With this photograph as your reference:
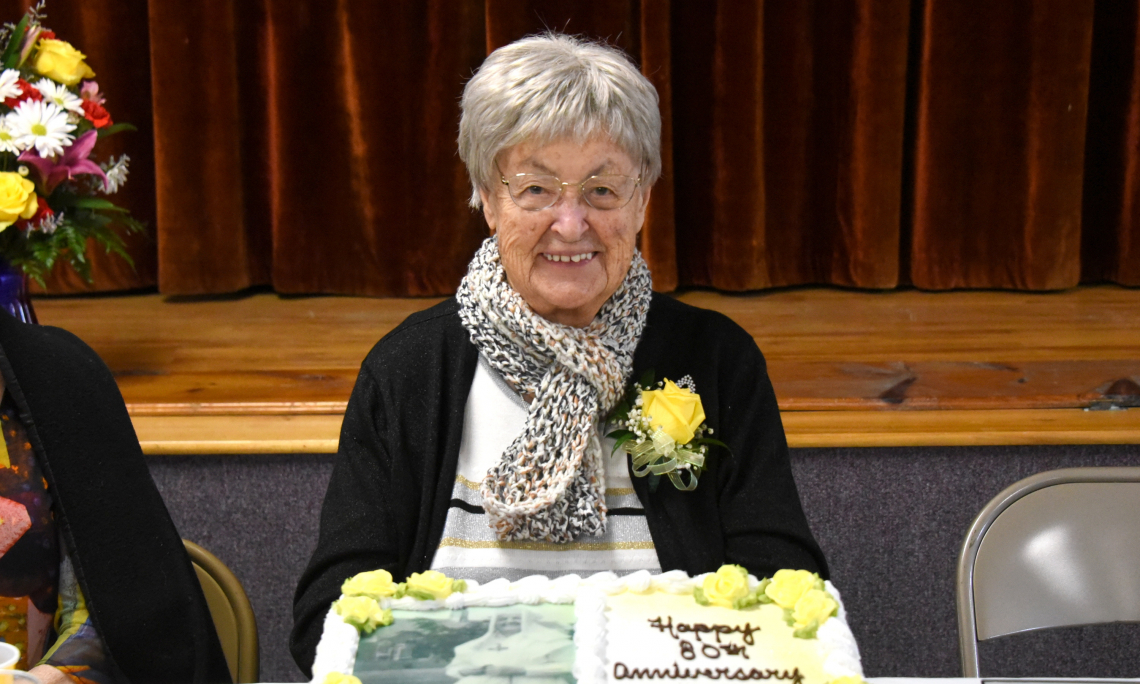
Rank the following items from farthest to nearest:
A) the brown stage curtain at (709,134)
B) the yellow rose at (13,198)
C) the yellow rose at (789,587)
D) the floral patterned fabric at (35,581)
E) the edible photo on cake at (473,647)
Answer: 1. the brown stage curtain at (709,134)
2. the yellow rose at (13,198)
3. the floral patterned fabric at (35,581)
4. the yellow rose at (789,587)
5. the edible photo on cake at (473,647)

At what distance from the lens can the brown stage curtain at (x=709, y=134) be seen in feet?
10.5

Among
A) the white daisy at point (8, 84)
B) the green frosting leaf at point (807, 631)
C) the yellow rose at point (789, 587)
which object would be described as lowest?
the green frosting leaf at point (807, 631)

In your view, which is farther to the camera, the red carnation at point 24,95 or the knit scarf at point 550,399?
the red carnation at point 24,95

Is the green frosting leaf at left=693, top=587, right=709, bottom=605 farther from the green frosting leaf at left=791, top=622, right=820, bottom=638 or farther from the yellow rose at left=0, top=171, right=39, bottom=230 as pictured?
the yellow rose at left=0, top=171, right=39, bottom=230

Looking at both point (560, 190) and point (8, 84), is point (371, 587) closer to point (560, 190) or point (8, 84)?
point (560, 190)

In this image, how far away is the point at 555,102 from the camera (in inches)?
55.0

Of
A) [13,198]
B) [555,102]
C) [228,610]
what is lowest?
[228,610]

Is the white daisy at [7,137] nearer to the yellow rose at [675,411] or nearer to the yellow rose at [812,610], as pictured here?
the yellow rose at [675,411]

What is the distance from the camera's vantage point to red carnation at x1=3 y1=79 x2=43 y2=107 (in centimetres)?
206

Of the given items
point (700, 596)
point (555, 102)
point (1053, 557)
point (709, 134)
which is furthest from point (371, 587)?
point (709, 134)

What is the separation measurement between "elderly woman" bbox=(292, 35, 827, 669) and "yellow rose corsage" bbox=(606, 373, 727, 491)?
2 centimetres

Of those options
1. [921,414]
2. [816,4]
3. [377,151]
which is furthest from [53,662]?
[816,4]

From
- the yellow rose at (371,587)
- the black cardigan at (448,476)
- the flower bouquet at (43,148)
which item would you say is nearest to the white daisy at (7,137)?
the flower bouquet at (43,148)

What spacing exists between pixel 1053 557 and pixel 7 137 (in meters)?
1.88
